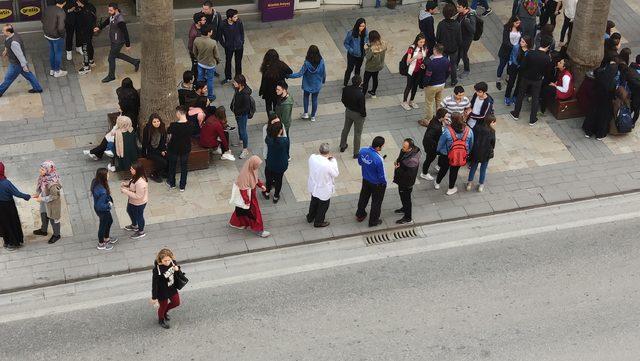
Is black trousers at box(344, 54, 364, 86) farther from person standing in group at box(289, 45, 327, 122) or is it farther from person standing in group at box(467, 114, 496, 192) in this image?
person standing in group at box(467, 114, 496, 192)

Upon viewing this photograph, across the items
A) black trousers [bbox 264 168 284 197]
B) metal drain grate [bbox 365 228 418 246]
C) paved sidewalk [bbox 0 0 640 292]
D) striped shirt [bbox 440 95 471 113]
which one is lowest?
metal drain grate [bbox 365 228 418 246]

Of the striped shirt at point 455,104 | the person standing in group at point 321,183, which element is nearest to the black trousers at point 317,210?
the person standing in group at point 321,183

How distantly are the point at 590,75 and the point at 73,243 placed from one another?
33.1 feet

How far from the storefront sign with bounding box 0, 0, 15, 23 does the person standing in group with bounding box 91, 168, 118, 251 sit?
7105 mm

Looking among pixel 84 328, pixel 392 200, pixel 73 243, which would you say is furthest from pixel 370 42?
pixel 84 328

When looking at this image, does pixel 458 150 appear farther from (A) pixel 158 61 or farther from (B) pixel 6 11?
(B) pixel 6 11

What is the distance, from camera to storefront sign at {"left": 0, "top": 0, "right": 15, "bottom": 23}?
20656 millimetres

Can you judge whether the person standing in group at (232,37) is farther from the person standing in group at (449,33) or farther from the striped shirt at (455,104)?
the striped shirt at (455,104)

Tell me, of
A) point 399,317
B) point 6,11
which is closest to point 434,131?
point 399,317

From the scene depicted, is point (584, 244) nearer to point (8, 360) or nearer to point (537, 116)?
point (537, 116)

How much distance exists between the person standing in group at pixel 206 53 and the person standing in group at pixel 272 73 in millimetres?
1195

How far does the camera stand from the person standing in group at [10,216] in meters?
14.8

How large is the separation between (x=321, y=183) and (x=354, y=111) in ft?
7.29

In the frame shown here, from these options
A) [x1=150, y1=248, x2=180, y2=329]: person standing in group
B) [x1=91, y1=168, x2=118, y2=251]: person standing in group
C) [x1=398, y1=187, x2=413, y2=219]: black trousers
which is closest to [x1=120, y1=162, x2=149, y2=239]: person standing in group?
[x1=91, y1=168, x2=118, y2=251]: person standing in group
